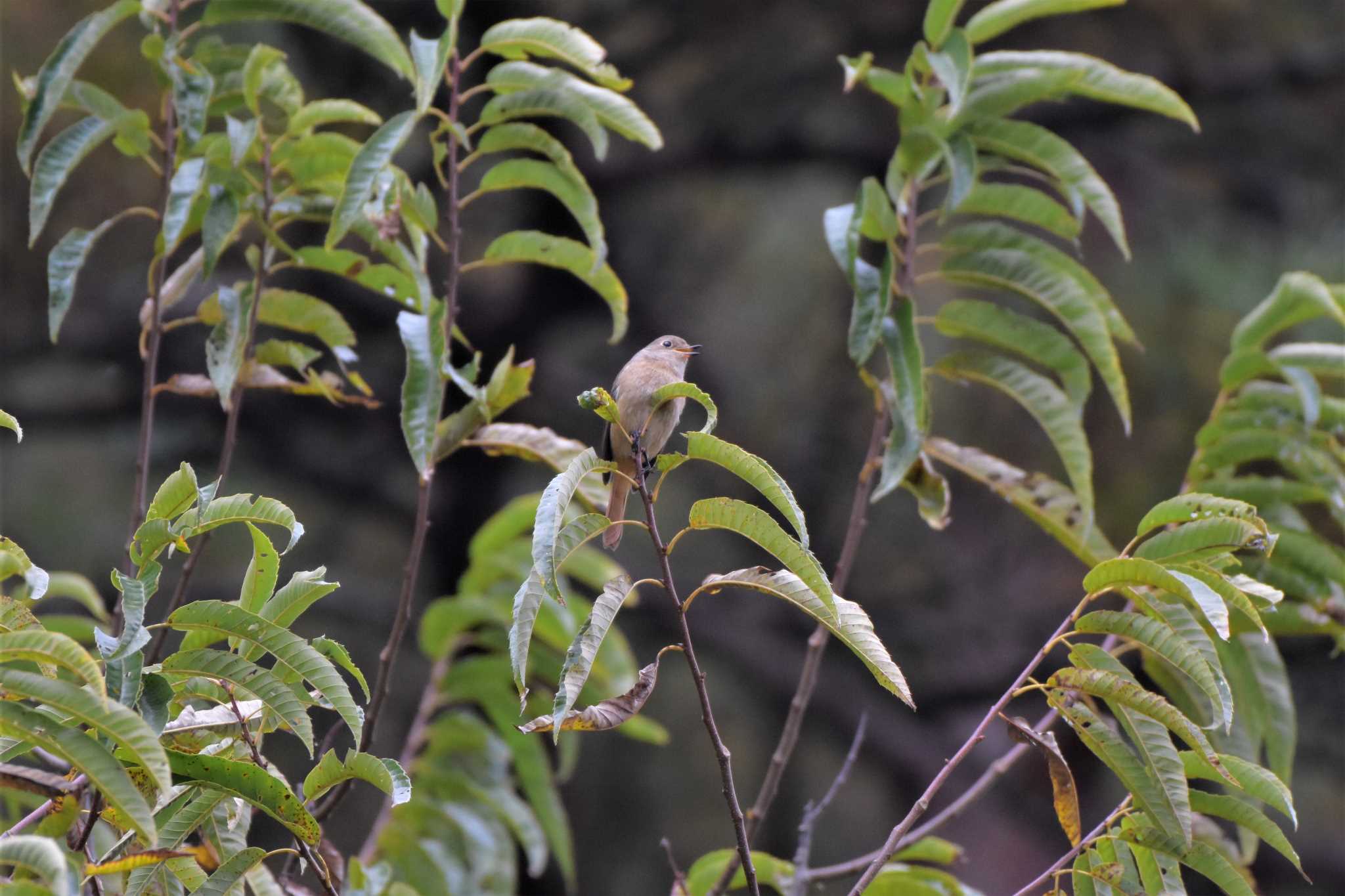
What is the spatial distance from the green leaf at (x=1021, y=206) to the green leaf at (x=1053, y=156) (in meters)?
0.05

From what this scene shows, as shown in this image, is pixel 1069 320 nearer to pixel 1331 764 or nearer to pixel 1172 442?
pixel 1172 442

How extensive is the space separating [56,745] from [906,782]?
17.5 ft

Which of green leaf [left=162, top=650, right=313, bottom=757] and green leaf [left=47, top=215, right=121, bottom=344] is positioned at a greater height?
green leaf [left=47, top=215, right=121, bottom=344]

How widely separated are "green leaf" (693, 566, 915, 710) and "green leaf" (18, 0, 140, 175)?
1399 millimetres

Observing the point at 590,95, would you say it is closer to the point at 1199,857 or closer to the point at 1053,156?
the point at 1053,156

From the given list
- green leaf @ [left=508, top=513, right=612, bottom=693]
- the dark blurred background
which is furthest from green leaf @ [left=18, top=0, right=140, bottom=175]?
the dark blurred background

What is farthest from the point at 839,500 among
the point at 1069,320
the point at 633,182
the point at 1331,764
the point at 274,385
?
the point at 274,385

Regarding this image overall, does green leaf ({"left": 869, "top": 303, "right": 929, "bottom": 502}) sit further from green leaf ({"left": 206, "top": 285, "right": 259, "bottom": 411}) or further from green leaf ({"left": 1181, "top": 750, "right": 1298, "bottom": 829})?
green leaf ({"left": 206, "top": 285, "right": 259, "bottom": 411})

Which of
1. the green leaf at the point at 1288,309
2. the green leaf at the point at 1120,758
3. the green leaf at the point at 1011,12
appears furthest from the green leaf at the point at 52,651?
the green leaf at the point at 1288,309

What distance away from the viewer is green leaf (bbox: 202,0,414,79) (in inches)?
86.5

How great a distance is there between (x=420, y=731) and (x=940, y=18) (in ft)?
6.45

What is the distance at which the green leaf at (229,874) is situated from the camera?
149 centimetres

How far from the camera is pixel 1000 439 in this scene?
18.8 feet

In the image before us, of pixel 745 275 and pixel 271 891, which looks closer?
pixel 271 891
